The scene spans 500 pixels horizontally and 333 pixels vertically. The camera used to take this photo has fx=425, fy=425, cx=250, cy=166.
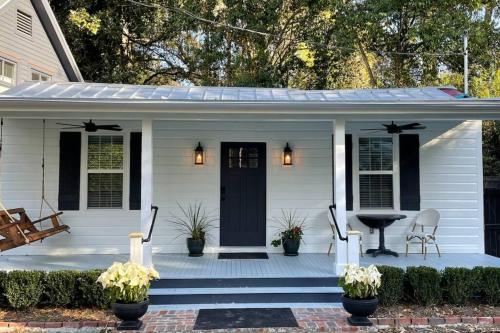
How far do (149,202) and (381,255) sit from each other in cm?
385

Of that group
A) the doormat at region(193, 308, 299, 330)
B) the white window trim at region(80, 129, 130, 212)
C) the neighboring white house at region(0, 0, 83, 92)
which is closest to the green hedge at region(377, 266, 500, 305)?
the doormat at region(193, 308, 299, 330)

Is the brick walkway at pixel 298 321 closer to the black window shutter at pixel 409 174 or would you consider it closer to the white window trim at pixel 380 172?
the white window trim at pixel 380 172

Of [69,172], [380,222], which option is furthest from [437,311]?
[69,172]

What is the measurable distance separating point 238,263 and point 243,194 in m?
1.40

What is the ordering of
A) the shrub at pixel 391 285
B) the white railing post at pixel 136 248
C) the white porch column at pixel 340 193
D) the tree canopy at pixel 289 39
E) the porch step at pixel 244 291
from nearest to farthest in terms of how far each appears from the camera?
1. the shrub at pixel 391 285
2. the porch step at pixel 244 291
3. the white railing post at pixel 136 248
4. the white porch column at pixel 340 193
5. the tree canopy at pixel 289 39

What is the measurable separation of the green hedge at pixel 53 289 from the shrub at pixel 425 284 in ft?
11.5

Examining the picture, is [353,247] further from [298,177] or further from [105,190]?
[105,190]

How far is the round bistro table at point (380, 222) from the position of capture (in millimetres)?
6751

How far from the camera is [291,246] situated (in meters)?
7.11

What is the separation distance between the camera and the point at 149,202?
587 cm

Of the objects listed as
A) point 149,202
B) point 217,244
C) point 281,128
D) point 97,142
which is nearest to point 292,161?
point 281,128

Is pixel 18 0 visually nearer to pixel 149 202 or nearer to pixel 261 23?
pixel 261 23

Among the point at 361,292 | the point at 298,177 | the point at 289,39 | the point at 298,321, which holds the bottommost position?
the point at 298,321

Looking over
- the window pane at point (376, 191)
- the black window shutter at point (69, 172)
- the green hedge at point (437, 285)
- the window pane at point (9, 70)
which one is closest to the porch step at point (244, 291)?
the green hedge at point (437, 285)
